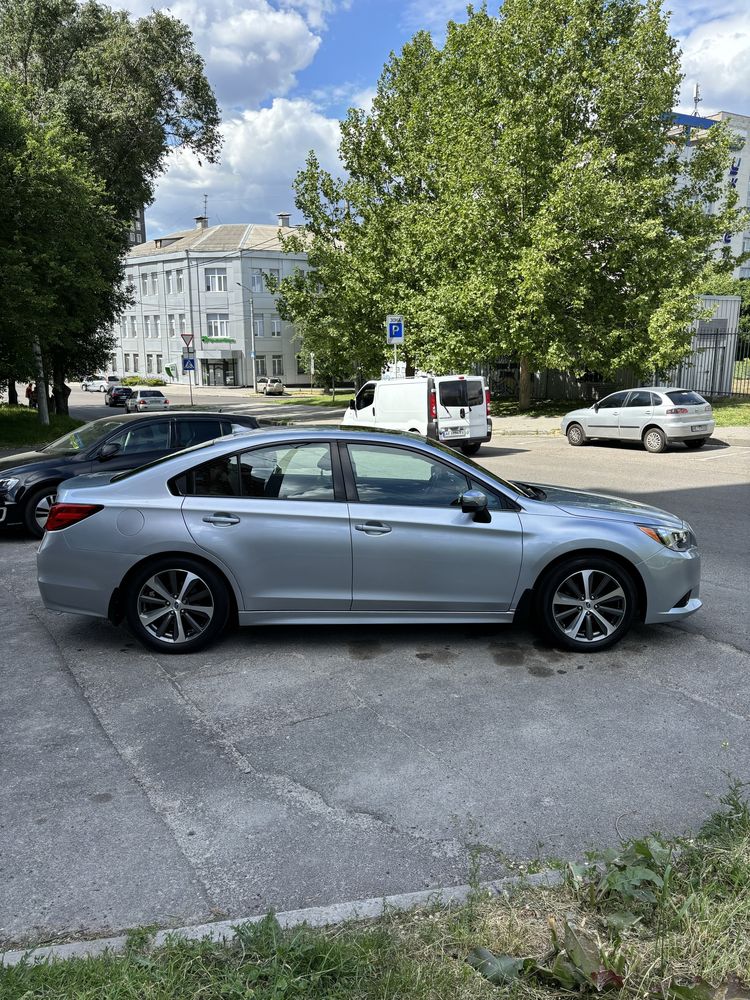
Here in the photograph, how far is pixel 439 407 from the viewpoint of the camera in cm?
1723

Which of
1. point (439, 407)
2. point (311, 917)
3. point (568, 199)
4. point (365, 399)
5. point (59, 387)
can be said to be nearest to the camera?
point (311, 917)

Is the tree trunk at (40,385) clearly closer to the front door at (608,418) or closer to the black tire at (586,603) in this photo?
the front door at (608,418)

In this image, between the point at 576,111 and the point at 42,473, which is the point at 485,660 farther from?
the point at 576,111

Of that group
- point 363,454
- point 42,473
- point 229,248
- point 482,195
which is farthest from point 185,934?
point 229,248

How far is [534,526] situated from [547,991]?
326 cm

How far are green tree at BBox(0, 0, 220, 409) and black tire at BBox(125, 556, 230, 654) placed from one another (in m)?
20.6

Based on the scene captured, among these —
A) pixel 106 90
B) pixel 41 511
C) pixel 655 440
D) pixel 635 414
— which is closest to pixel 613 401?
pixel 635 414

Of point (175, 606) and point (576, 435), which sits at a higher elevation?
point (175, 606)

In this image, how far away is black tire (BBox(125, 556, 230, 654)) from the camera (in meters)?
5.22

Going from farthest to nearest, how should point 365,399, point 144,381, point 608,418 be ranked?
point 144,381 < point 365,399 < point 608,418

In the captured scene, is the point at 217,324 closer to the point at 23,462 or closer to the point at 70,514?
the point at 23,462

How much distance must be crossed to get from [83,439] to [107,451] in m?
Result: 1.02

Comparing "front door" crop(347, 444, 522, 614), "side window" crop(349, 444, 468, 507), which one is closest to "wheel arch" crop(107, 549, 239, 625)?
"front door" crop(347, 444, 522, 614)

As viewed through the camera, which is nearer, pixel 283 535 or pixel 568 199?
pixel 283 535
